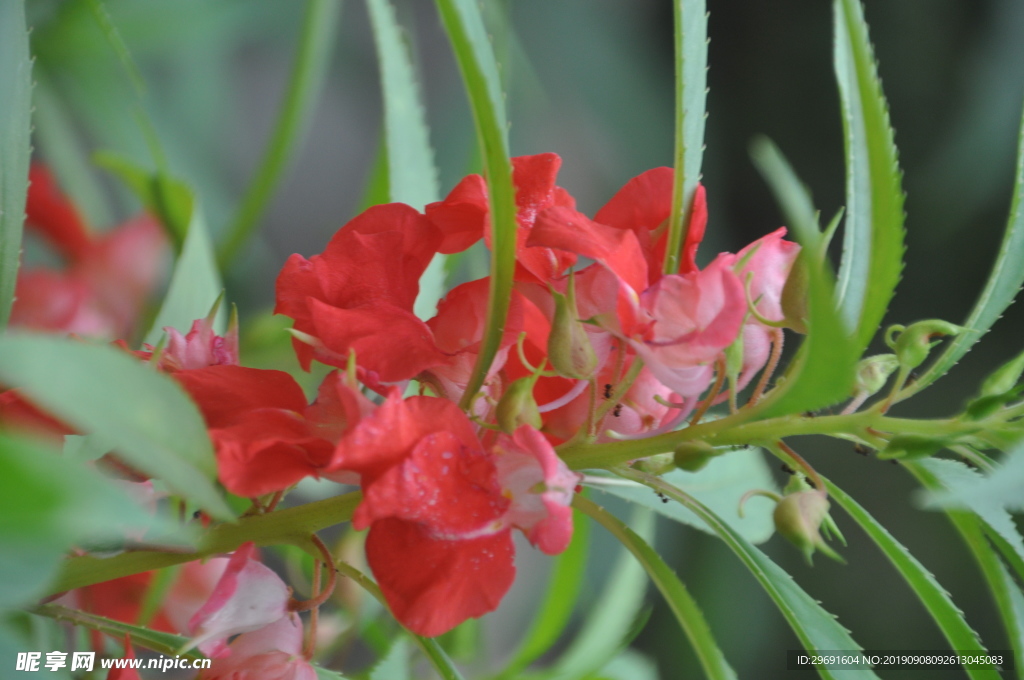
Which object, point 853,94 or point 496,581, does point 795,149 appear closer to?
point 853,94

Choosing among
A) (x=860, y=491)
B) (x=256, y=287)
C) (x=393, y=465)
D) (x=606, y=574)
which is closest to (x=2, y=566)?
(x=393, y=465)

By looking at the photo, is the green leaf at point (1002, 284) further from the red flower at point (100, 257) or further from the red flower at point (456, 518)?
the red flower at point (100, 257)

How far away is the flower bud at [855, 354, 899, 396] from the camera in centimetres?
33

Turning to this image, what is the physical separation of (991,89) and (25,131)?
145cm

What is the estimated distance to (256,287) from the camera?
3.79 ft

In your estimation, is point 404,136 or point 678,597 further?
point 404,136

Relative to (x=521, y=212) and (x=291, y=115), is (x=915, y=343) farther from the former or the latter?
(x=291, y=115)

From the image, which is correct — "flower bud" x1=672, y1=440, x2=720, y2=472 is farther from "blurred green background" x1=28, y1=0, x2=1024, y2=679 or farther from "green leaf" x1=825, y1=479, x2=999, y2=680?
"blurred green background" x1=28, y1=0, x2=1024, y2=679

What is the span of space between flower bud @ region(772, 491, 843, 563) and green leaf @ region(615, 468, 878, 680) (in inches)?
1.8

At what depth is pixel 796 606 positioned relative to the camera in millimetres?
349

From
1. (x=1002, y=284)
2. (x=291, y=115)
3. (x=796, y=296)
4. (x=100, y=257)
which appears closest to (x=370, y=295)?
(x=796, y=296)

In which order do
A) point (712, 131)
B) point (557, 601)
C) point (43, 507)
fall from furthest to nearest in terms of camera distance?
point (712, 131) < point (557, 601) < point (43, 507)

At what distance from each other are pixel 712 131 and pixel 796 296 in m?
1.56

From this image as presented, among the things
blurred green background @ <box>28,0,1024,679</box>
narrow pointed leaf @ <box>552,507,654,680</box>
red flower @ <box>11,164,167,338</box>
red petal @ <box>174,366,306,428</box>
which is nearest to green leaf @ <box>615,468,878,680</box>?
red petal @ <box>174,366,306,428</box>
